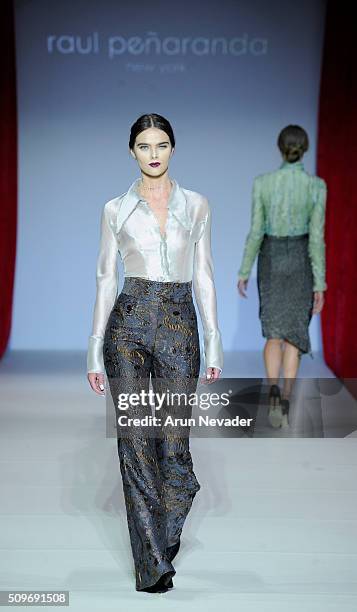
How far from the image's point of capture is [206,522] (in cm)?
346

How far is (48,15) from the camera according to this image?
8133 millimetres

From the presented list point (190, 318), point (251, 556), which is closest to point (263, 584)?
point (251, 556)

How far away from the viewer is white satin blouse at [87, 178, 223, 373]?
2.86 m

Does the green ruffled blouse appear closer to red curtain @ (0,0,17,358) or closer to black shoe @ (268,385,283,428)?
black shoe @ (268,385,283,428)

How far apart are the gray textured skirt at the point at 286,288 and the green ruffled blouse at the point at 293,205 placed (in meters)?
0.05

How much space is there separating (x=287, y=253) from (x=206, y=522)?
67.1 inches

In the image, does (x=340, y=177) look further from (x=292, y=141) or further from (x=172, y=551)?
(x=172, y=551)

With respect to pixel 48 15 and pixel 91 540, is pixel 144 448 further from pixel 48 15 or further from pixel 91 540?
pixel 48 15

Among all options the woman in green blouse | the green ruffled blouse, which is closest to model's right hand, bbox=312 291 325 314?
the woman in green blouse

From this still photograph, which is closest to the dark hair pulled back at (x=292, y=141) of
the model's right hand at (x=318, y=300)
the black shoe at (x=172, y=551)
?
the model's right hand at (x=318, y=300)

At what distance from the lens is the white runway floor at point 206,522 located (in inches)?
111

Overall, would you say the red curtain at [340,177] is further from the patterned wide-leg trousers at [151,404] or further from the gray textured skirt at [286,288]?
the patterned wide-leg trousers at [151,404]

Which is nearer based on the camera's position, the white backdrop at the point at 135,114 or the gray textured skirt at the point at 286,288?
the gray textured skirt at the point at 286,288

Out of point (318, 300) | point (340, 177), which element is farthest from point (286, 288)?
point (340, 177)
